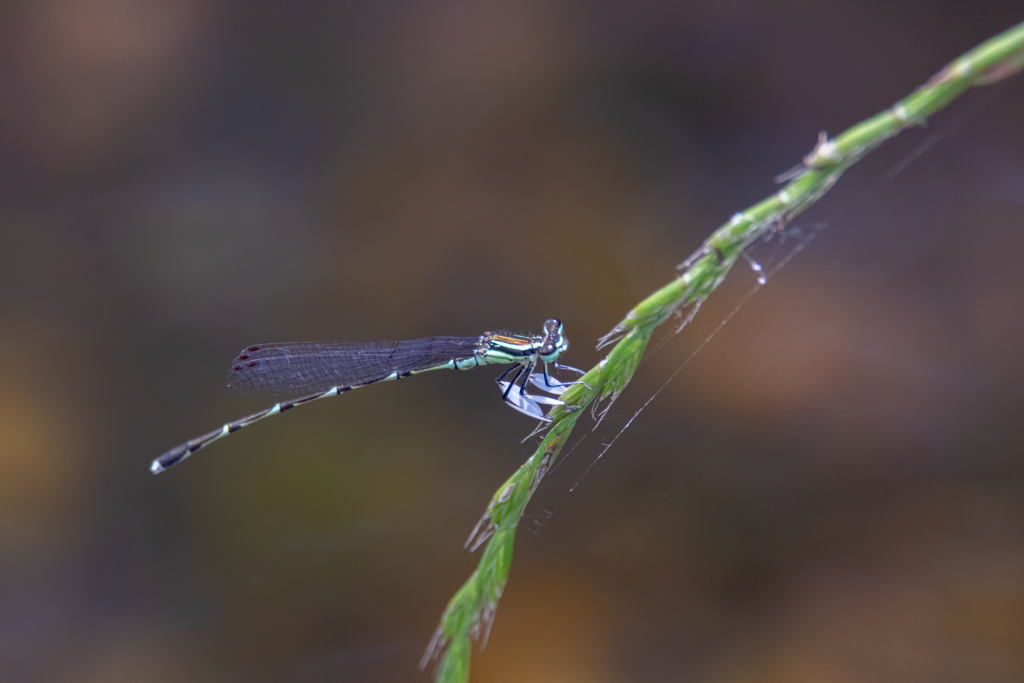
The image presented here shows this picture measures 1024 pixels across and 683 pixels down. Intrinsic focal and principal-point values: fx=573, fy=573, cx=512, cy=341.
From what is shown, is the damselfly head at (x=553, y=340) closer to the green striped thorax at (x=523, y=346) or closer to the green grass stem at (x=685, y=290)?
the green striped thorax at (x=523, y=346)

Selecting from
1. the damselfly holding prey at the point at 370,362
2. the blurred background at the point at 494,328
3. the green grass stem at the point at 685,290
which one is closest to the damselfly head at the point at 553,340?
the damselfly holding prey at the point at 370,362

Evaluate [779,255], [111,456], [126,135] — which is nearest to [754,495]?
[779,255]

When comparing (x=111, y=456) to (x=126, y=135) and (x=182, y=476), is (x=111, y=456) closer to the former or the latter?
(x=182, y=476)

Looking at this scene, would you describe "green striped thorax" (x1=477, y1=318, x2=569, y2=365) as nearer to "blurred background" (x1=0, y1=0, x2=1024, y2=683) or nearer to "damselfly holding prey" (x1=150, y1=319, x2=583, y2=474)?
"damselfly holding prey" (x1=150, y1=319, x2=583, y2=474)

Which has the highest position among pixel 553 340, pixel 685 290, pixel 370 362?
pixel 370 362

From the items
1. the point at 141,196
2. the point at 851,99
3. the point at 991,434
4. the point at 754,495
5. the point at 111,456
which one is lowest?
the point at 991,434

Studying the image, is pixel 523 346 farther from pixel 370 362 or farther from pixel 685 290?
pixel 685 290

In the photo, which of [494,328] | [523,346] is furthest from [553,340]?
[494,328]

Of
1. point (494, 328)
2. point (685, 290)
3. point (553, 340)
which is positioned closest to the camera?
point (685, 290)
